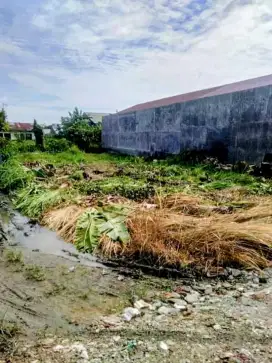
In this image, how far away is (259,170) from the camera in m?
8.08

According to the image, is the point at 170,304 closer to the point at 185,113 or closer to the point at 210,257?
the point at 210,257

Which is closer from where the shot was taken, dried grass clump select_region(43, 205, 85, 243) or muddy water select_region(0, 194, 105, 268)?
muddy water select_region(0, 194, 105, 268)

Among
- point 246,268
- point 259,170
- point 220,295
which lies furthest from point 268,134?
point 220,295

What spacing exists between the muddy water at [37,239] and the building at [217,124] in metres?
6.20

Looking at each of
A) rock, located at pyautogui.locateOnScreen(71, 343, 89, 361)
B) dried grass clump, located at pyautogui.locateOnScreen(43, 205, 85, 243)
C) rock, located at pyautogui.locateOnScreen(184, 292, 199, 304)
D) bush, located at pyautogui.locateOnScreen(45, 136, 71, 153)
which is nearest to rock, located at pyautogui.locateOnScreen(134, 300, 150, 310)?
rock, located at pyautogui.locateOnScreen(184, 292, 199, 304)

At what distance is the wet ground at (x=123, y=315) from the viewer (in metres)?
2.11

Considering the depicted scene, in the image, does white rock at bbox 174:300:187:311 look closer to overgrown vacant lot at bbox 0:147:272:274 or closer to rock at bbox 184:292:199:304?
rock at bbox 184:292:199:304

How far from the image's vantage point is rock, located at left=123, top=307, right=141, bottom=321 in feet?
Answer: 8.47

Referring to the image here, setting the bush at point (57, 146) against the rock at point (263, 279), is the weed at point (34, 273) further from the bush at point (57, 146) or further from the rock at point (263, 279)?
the bush at point (57, 146)

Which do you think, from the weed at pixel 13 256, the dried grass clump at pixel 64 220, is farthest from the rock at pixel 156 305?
the dried grass clump at pixel 64 220

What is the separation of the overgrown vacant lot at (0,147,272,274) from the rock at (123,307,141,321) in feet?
3.37

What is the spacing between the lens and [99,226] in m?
4.54

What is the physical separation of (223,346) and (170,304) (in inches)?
29.6

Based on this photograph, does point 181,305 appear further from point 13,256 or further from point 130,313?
point 13,256
